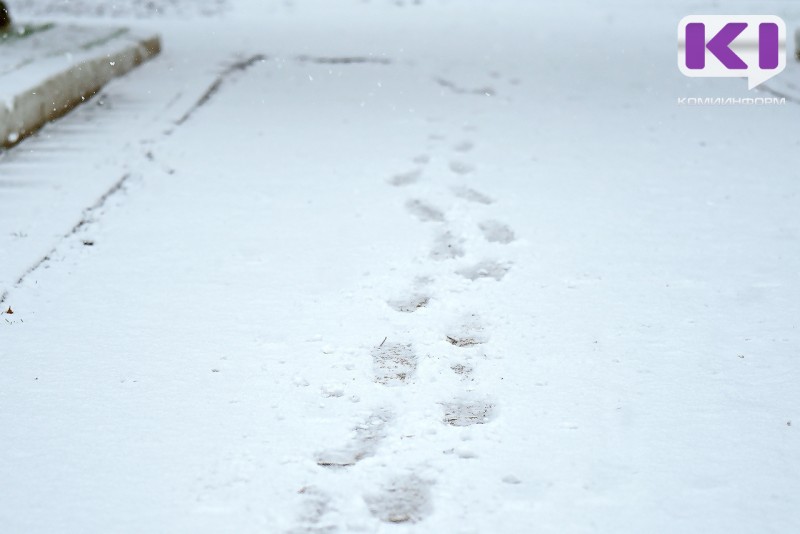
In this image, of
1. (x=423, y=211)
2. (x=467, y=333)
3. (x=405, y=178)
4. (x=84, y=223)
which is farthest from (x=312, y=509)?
(x=405, y=178)

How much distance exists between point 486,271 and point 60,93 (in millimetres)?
2542

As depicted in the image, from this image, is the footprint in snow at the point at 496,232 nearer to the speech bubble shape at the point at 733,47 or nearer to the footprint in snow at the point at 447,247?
the footprint in snow at the point at 447,247

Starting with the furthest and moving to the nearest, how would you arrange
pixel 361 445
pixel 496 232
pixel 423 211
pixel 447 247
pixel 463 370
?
pixel 423 211, pixel 496 232, pixel 447 247, pixel 463 370, pixel 361 445

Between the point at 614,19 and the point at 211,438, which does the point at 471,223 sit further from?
the point at 614,19

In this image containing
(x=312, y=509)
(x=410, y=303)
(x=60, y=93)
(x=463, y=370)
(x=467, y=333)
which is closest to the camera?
(x=312, y=509)

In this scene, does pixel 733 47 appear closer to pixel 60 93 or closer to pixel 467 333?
pixel 60 93

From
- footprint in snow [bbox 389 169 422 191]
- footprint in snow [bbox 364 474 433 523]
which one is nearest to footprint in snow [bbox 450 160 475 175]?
footprint in snow [bbox 389 169 422 191]

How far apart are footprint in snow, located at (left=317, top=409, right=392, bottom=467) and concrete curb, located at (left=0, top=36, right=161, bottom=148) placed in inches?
94.4

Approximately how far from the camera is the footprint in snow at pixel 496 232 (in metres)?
2.53

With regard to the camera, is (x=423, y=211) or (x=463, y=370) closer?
(x=463, y=370)

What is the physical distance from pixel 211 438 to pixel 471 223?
1285 mm

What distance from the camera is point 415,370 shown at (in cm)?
185

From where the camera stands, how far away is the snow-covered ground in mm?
1475

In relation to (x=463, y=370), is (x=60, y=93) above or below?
above
